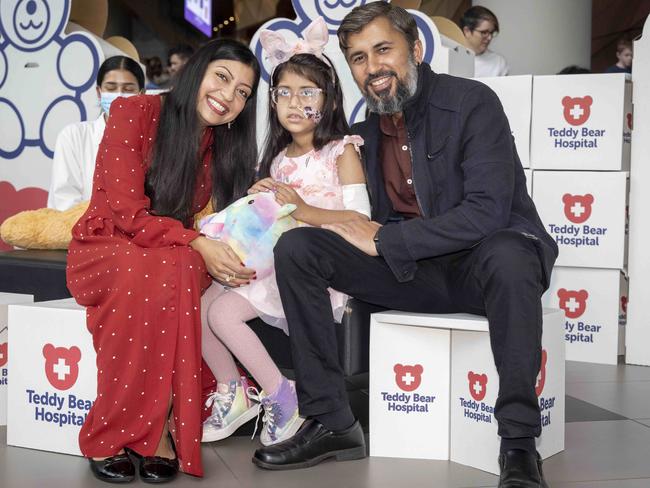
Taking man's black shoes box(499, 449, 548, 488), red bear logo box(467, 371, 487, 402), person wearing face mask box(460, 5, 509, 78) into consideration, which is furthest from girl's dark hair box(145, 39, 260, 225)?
person wearing face mask box(460, 5, 509, 78)

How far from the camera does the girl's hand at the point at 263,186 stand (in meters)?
2.47

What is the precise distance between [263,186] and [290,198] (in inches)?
3.8

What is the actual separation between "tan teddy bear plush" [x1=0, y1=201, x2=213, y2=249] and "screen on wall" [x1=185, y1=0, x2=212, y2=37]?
7.27 meters

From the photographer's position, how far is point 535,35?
5531mm

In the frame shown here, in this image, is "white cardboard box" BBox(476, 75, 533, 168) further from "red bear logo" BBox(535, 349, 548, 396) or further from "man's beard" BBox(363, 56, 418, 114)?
"red bear logo" BBox(535, 349, 548, 396)

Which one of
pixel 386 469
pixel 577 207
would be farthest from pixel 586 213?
pixel 386 469

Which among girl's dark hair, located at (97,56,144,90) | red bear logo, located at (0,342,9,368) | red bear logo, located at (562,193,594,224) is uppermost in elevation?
girl's dark hair, located at (97,56,144,90)

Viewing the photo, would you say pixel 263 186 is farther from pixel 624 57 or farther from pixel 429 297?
pixel 624 57

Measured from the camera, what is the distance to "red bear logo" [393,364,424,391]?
2.37m

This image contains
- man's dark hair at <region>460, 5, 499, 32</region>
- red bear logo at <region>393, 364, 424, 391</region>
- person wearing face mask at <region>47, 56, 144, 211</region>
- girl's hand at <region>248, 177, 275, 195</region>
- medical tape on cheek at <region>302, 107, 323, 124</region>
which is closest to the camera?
red bear logo at <region>393, 364, 424, 391</region>

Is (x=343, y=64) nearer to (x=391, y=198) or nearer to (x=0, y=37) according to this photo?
(x=391, y=198)

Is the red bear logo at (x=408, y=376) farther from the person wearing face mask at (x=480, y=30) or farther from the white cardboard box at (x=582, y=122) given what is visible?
the person wearing face mask at (x=480, y=30)

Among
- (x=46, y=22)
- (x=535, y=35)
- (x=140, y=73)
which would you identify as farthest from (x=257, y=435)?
(x=535, y=35)

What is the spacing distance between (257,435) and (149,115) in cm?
101
